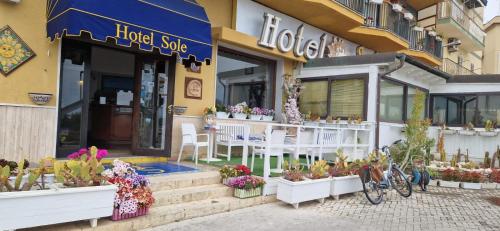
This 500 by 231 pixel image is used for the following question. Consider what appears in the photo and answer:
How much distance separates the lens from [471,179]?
388 inches

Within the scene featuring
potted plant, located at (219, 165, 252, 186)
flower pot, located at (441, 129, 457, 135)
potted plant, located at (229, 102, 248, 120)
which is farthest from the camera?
flower pot, located at (441, 129, 457, 135)

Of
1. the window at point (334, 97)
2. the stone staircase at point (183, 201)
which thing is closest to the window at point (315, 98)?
the window at point (334, 97)

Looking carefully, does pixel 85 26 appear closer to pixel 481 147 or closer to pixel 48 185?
pixel 48 185

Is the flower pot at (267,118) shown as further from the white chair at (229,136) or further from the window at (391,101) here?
the window at (391,101)

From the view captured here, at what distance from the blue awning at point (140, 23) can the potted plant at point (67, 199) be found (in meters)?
2.33

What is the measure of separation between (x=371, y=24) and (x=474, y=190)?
8.12 m

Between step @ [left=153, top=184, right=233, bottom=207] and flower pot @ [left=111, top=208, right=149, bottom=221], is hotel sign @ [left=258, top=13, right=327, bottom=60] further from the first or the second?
flower pot @ [left=111, top=208, right=149, bottom=221]

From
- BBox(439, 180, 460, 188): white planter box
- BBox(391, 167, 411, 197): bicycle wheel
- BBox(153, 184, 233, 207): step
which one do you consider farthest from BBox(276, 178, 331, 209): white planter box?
BBox(439, 180, 460, 188): white planter box

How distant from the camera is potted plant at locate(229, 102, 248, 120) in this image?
1108 cm

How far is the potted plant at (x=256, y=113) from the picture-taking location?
11.6 meters

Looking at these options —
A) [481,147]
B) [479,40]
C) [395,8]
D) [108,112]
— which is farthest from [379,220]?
[479,40]

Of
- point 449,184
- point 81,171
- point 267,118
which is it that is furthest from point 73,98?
point 449,184

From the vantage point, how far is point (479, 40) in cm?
2553

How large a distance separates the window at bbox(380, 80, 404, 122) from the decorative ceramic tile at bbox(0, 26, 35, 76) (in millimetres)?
9437
